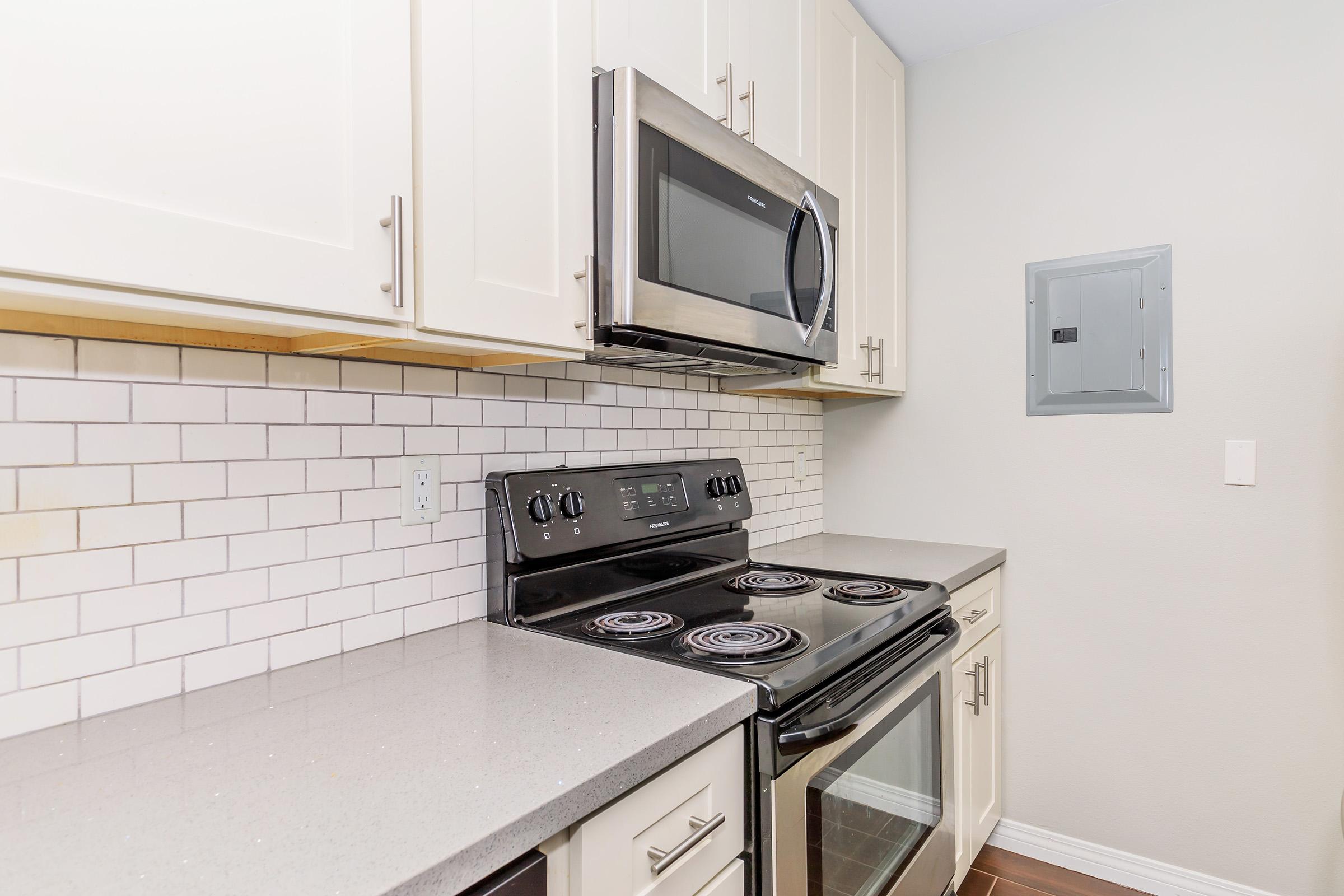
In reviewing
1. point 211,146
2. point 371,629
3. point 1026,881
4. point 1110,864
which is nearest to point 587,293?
point 211,146

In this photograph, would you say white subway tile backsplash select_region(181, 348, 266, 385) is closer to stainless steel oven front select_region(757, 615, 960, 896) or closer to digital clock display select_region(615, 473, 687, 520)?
digital clock display select_region(615, 473, 687, 520)

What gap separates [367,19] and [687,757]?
100 cm

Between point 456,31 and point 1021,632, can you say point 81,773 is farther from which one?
point 1021,632

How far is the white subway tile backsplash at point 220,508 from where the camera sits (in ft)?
2.99

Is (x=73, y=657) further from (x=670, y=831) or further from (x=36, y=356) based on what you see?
(x=670, y=831)

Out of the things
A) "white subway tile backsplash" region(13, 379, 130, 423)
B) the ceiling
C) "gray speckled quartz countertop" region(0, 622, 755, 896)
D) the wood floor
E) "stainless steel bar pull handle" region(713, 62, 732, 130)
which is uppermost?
the ceiling

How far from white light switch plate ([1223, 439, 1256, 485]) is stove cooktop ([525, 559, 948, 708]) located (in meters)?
0.92

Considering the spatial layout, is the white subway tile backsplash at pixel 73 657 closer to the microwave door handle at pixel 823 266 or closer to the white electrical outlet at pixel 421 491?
the white electrical outlet at pixel 421 491

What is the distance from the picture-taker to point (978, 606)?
2.10m

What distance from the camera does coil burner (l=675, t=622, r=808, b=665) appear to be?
3.82 ft

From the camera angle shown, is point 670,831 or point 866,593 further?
point 866,593

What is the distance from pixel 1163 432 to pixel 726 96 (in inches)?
59.4

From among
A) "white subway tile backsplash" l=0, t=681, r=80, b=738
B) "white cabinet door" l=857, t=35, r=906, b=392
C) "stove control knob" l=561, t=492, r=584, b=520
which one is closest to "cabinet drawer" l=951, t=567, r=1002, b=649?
"white cabinet door" l=857, t=35, r=906, b=392

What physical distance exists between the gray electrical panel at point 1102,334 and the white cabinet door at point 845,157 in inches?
21.2
